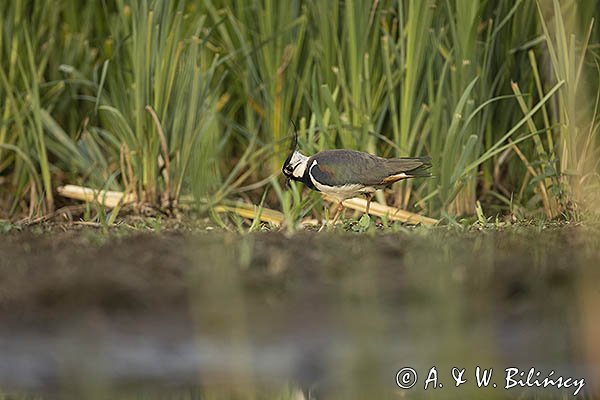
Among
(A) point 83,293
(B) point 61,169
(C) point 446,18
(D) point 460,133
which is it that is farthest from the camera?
(B) point 61,169

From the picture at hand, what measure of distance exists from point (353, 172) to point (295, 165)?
1.19 feet

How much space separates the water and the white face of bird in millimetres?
1663

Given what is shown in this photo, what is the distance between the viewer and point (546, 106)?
247 inches

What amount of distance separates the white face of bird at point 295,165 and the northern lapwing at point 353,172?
37 mm

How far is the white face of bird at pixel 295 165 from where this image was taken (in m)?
5.48

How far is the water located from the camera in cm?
307

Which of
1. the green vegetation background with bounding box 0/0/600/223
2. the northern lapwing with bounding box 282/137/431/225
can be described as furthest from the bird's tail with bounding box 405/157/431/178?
the green vegetation background with bounding box 0/0/600/223

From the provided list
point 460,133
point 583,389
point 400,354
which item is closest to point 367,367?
point 400,354

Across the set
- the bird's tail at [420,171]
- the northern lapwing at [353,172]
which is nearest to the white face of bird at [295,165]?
the northern lapwing at [353,172]

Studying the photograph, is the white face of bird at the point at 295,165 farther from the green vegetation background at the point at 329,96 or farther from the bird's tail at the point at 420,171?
the bird's tail at the point at 420,171

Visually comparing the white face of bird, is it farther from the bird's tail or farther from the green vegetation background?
the bird's tail

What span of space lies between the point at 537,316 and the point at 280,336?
2.54ft

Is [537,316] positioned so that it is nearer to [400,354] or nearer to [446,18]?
[400,354]

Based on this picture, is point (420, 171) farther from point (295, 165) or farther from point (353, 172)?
point (295, 165)
